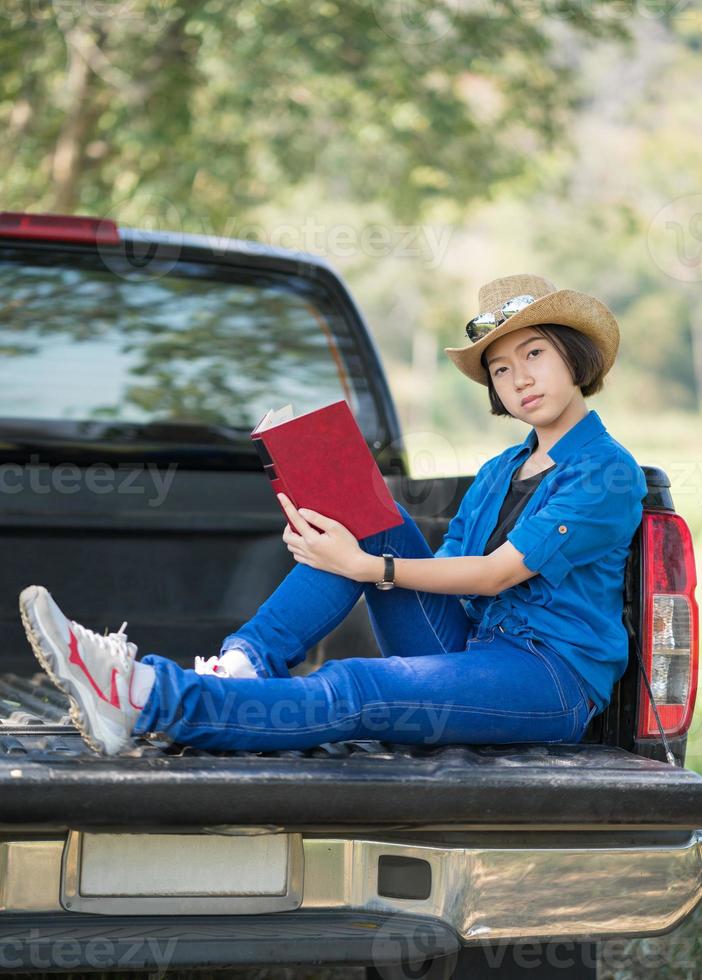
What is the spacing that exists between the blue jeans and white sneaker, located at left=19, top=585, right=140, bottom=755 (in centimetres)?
5

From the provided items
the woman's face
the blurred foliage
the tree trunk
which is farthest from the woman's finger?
the tree trunk

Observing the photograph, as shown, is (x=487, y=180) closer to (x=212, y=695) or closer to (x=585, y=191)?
(x=212, y=695)

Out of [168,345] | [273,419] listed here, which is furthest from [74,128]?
[273,419]

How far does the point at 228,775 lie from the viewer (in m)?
2.10

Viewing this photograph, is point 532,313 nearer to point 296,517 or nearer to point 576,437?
point 576,437

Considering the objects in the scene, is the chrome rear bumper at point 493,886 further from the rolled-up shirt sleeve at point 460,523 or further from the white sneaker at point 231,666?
the rolled-up shirt sleeve at point 460,523

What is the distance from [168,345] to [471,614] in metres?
1.53

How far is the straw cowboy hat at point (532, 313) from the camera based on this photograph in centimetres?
269

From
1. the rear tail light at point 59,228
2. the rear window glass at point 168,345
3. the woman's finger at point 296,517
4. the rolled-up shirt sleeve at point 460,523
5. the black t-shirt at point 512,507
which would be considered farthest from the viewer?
the rear window glass at point 168,345

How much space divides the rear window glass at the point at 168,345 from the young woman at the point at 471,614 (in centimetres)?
112

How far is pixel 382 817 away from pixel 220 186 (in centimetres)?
1190

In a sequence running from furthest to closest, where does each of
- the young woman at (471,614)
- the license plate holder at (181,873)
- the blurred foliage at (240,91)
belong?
the blurred foliage at (240,91)
the young woman at (471,614)
the license plate holder at (181,873)

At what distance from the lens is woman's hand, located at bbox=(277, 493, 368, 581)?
256cm

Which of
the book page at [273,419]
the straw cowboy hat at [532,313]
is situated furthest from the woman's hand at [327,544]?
the straw cowboy hat at [532,313]
